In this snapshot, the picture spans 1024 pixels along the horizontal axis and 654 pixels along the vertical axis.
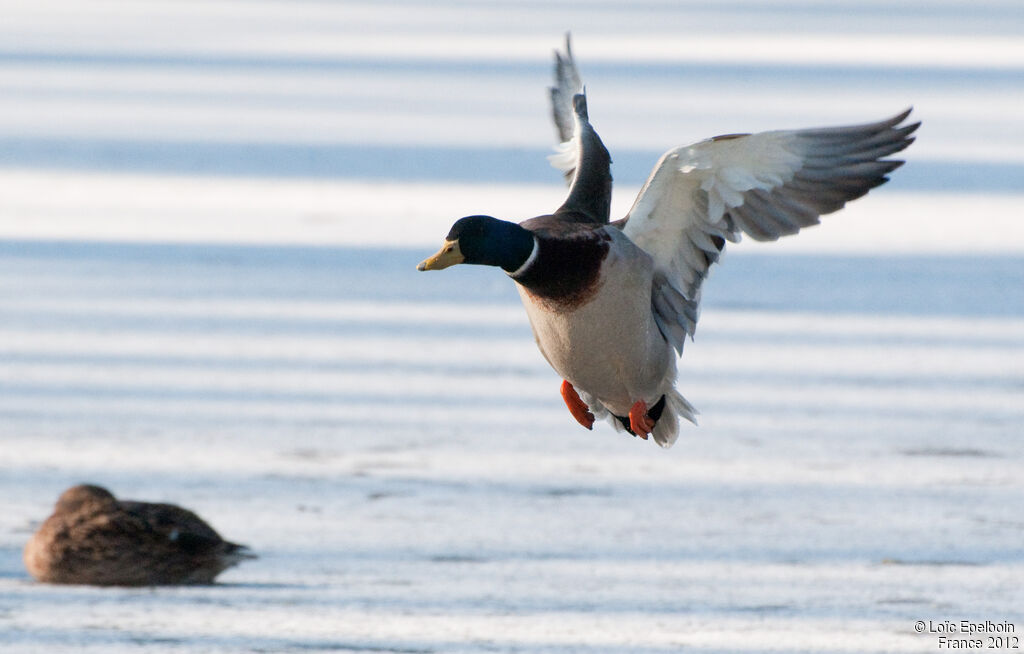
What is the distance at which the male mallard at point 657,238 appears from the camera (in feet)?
14.5

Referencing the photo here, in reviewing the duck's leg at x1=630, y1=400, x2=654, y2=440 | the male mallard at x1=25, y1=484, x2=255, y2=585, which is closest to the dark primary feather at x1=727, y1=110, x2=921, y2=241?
the duck's leg at x1=630, y1=400, x2=654, y2=440

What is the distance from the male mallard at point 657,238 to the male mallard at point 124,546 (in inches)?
44.9

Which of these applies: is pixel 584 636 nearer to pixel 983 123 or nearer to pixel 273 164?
pixel 273 164

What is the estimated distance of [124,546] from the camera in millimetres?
5504

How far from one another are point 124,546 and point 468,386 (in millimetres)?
1744

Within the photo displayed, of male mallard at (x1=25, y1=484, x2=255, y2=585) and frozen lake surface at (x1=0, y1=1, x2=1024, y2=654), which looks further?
male mallard at (x1=25, y1=484, x2=255, y2=585)

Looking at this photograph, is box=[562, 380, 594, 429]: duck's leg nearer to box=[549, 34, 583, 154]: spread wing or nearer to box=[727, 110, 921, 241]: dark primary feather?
box=[727, 110, 921, 241]: dark primary feather

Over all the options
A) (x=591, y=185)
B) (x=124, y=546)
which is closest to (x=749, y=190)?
(x=591, y=185)

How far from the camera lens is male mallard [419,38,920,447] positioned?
174 inches

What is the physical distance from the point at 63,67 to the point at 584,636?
412 inches

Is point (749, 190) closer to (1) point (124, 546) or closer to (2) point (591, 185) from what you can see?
(2) point (591, 185)

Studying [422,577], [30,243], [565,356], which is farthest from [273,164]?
[565,356]

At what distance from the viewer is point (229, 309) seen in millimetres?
7875

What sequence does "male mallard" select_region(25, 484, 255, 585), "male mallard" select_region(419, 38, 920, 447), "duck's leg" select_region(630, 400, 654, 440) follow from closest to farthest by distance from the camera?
"male mallard" select_region(419, 38, 920, 447), "duck's leg" select_region(630, 400, 654, 440), "male mallard" select_region(25, 484, 255, 585)
